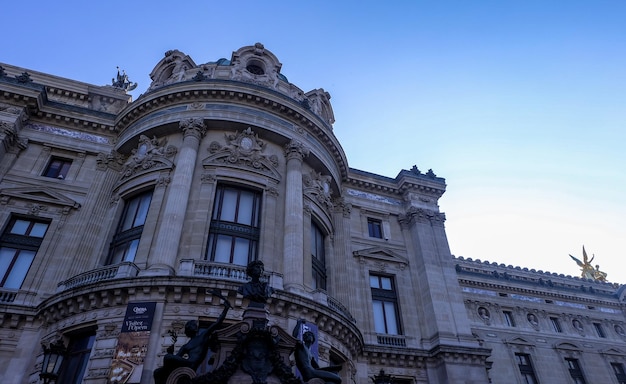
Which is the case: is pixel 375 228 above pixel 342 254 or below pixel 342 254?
above

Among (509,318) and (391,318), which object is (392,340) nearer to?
(391,318)

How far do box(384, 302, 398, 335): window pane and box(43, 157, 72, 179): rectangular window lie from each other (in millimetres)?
20685

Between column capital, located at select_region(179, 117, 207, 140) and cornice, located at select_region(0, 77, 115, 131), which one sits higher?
cornice, located at select_region(0, 77, 115, 131)

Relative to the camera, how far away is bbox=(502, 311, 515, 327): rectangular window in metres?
40.9

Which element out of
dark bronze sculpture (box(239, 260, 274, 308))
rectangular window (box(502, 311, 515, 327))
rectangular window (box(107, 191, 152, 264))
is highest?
rectangular window (box(502, 311, 515, 327))

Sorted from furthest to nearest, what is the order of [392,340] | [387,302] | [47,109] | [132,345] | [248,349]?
1. [387,302]
2. [47,109]
3. [392,340]
4. [132,345]
5. [248,349]

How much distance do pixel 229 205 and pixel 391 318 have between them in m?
12.2

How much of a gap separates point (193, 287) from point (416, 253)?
1680cm

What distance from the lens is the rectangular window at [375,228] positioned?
30.2m

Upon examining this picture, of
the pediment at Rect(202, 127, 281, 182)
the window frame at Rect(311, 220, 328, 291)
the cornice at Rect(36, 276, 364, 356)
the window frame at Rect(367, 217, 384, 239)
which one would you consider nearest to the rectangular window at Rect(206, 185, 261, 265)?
the pediment at Rect(202, 127, 281, 182)

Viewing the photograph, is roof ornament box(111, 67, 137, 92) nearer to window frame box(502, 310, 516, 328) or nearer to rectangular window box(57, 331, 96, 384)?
rectangular window box(57, 331, 96, 384)

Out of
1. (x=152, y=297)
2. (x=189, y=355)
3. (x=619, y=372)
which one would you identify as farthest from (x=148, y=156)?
(x=619, y=372)

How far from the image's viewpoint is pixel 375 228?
1205 inches

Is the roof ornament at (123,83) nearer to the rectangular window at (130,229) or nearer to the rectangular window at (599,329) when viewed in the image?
the rectangular window at (130,229)
